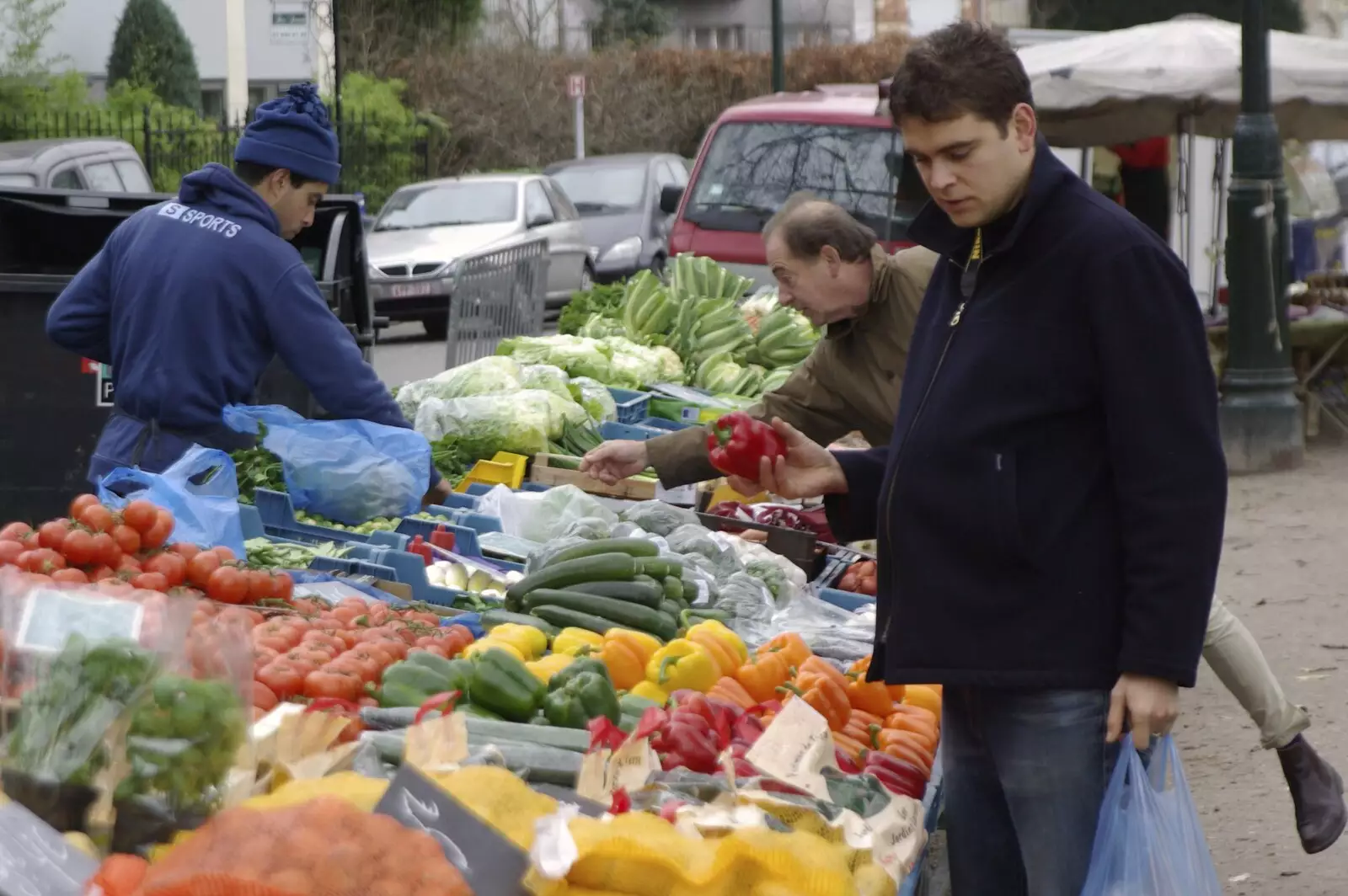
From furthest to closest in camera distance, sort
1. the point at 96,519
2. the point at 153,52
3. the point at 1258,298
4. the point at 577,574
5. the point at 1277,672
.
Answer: the point at 153,52
the point at 1258,298
the point at 1277,672
the point at 577,574
the point at 96,519

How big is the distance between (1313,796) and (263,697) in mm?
2935

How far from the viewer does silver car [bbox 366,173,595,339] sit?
19016mm

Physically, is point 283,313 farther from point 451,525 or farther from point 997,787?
point 997,787

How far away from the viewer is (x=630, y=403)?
28.2 feet

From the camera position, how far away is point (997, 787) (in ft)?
11.0

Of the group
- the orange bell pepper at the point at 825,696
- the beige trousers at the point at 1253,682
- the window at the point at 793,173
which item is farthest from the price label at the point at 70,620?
the window at the point at 793,173

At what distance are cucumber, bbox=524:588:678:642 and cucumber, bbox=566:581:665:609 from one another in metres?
0.02

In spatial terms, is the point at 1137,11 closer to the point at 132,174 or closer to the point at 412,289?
the point at 412,289

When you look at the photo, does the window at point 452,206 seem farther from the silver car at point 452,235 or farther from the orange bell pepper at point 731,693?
the orange bell pepper at point 731,693

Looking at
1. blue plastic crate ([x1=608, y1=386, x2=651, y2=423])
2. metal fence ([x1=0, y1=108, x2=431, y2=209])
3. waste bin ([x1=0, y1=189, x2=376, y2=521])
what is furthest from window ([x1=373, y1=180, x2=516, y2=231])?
waste bin ([x1=0, y1=189, x2=376, y2=521])

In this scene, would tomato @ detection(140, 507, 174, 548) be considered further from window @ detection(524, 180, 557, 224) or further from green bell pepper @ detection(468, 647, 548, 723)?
window @ detection(524, 180, 557, 224)

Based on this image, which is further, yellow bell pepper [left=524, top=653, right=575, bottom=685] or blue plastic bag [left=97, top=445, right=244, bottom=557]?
blue plastic bag [left=97, top=445, right=244, bottom=557]

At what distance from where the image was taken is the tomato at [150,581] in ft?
14.9

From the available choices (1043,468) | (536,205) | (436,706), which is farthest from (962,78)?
(536,205)
